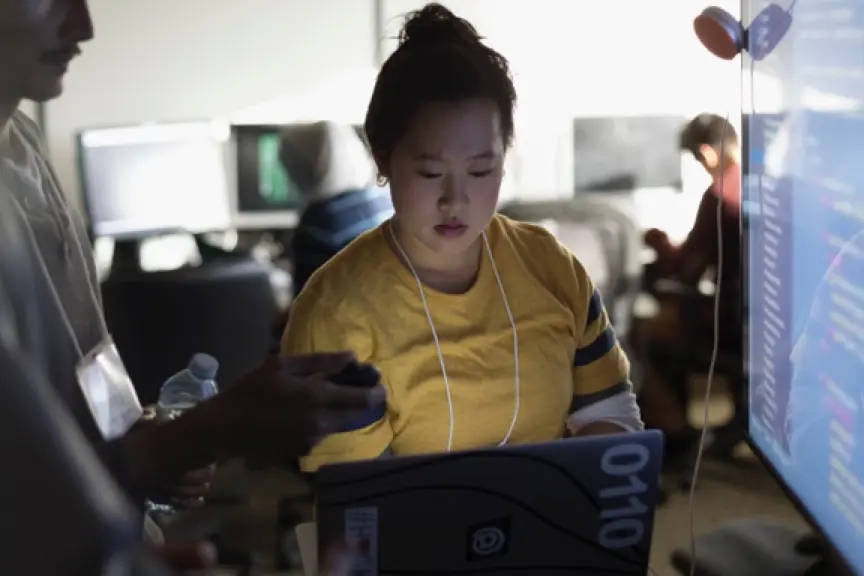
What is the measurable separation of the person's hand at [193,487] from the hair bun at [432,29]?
461 mm

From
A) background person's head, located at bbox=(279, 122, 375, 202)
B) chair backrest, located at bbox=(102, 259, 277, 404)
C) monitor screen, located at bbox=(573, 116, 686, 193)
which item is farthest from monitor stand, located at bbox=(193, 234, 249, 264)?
monitor screen, located at bbox=(573, 116, 686, 193)

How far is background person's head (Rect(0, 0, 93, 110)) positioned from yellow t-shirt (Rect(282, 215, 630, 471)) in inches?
18.5

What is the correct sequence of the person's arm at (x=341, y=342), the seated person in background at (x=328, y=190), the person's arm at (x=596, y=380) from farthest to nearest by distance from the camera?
the seated person in background at (x=328, y=190), the person's arm at (x=596, y=380), the person's arm at (x=341, y=342)

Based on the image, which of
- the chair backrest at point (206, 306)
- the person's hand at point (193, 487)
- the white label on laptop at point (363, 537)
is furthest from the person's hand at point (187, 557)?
the chair backrest at point (206, 306)

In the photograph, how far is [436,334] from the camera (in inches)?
37.9

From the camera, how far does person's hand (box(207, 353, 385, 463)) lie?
2.08ft

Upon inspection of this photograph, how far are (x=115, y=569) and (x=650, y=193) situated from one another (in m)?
2.45

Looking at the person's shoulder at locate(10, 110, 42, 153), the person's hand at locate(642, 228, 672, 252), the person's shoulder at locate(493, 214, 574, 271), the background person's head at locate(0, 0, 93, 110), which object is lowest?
the person's hand at locate(642, 228, 672, 252)

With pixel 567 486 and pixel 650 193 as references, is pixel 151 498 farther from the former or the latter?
pixel 650 193

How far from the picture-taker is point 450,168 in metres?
0.92

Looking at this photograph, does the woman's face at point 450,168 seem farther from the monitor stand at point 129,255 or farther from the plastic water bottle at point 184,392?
the monitor stand at point 129,255

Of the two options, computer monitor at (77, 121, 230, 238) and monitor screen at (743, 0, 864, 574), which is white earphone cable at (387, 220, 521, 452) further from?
computer monitor at (77, 121, 230, 238)

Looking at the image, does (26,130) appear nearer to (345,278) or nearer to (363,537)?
(363,537)

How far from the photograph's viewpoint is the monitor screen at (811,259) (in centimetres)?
69
